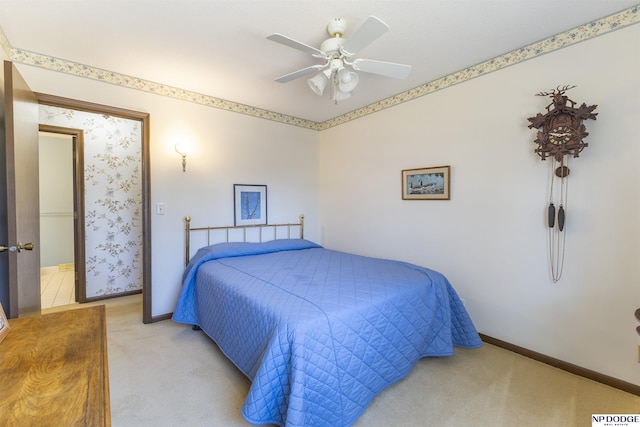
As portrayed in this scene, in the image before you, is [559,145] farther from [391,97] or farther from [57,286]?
[57,286]

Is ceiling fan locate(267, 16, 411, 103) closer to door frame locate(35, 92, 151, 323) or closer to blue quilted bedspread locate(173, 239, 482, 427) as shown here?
blue quilted bedspread locate(173, 239, 482, 427)

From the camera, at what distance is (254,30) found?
205cm

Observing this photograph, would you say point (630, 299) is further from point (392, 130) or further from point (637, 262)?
point (392, 130)

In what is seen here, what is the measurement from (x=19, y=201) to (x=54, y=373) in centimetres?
132

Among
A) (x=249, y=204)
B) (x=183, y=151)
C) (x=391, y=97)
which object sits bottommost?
(x=249, y=204)

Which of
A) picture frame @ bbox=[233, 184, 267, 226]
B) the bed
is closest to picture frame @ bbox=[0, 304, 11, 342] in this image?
the bed

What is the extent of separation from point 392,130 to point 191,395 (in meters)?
3.11

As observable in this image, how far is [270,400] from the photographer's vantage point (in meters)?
1.44

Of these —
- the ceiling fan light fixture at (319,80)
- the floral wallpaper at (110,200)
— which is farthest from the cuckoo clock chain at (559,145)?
the floral wallpaper at (110,200)

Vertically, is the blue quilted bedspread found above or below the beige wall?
below

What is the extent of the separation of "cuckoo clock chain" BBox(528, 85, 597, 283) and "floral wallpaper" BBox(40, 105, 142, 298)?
15.1ft

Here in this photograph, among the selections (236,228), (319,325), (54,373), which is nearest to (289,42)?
(319,325)

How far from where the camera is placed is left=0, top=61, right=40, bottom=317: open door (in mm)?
1573

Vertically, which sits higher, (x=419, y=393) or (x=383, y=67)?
(x=383, y=67)
